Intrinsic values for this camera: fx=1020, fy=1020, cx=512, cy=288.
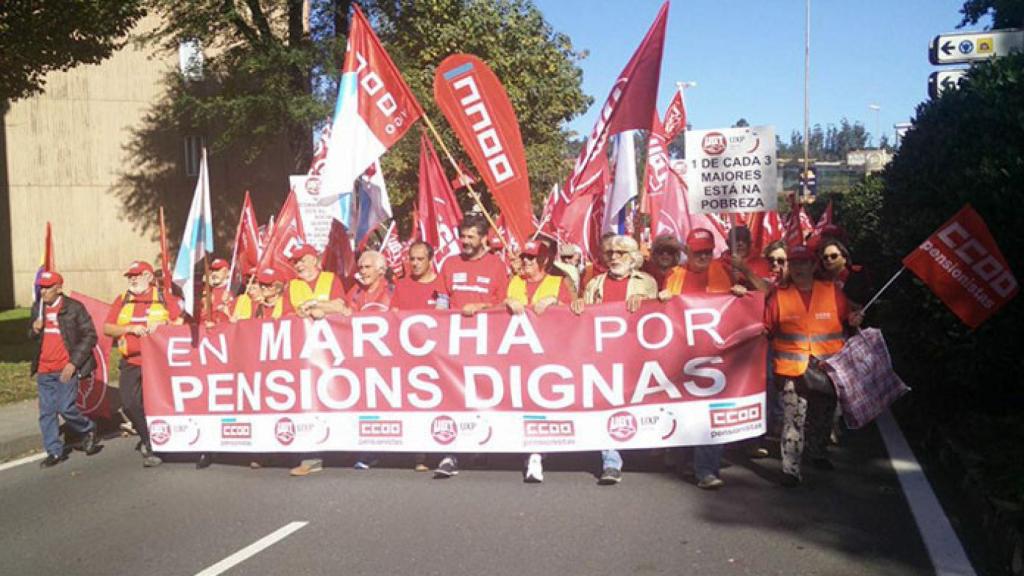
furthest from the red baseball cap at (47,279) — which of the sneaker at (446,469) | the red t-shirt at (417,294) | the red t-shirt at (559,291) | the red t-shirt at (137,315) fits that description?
the red t-shirt at (559,291)

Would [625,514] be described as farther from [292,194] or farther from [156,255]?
[156,255]

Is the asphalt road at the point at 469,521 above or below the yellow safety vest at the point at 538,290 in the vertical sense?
below

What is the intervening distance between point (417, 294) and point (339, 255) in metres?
3.72

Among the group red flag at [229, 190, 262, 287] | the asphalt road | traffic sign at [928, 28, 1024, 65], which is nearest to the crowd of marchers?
the asphalt road

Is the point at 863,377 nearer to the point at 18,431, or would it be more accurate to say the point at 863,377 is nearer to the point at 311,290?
the point at 311,290

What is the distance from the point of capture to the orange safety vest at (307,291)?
27.1ft

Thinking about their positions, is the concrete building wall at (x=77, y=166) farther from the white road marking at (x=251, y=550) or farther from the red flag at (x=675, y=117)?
the white road marking at (x=251, y=550)

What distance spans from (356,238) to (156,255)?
2123 centimetres

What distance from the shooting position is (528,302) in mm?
7809

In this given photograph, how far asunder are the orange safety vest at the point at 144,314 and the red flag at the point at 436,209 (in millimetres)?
3404

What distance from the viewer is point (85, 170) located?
2855cm

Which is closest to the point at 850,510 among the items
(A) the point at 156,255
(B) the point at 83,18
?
(B) the point at 83,18

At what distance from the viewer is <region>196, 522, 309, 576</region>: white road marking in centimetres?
547

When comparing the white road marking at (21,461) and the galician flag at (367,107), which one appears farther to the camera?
the white road marking at (21,461)
